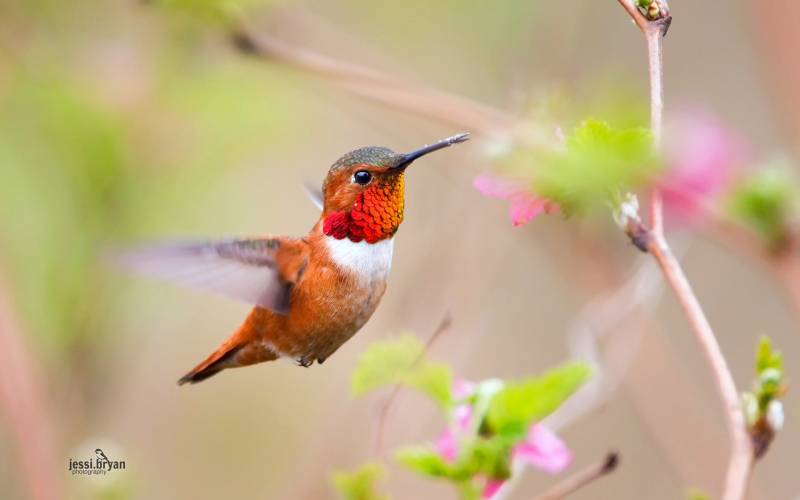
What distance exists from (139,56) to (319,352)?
4.55 ft

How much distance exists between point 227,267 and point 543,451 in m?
0.44

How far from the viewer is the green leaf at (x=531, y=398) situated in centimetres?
107

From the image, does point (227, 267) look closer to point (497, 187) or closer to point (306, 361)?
point (306, 361)

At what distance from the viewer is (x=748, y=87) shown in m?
3.69

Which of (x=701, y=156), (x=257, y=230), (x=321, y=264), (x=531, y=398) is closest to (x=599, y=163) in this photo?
(x=531, y=398)

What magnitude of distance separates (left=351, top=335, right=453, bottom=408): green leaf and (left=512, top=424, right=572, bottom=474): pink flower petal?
0.24 m

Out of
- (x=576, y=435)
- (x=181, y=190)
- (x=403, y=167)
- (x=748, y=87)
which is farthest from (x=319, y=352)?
(x=748, y=87)

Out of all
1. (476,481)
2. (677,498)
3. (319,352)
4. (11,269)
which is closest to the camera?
(476,481)

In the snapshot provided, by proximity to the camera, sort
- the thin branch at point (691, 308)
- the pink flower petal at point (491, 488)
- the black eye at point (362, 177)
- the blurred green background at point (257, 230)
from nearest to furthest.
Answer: the thin branch at point (691, 308), the pink flower petal at point (491, 488), the black eye at point (362, 177), the blurred green background at point (257, 230)

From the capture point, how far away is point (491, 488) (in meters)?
1.25

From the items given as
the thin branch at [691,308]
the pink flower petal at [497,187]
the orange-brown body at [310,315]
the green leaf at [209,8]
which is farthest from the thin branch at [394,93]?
the thin branch at [691,308]

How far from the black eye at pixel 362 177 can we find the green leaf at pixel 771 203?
0.83 metres

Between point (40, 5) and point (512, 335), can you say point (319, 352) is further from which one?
point (512, 335)

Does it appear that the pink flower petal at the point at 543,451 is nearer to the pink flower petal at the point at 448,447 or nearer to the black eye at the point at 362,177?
the pink flower petal at the point at 448,447
